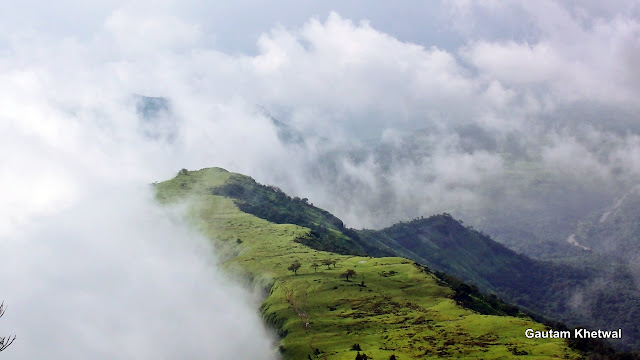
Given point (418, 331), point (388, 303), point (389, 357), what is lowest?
point (389, 357)

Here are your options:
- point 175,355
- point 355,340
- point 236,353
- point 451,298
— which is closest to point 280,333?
point 236,353

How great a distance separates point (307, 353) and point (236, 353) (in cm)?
4224

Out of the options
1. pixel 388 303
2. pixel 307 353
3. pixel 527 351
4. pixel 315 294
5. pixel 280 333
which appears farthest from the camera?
pixel 315 294

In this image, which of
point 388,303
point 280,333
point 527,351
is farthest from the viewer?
point 388,303

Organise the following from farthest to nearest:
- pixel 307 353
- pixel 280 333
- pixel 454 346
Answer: pixel 280 333 → pixel 307 353 → pixel 454 346

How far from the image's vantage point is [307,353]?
146 meters

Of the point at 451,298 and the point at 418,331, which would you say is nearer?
the point at 418,331

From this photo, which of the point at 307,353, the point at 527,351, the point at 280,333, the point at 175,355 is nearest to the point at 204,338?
the point at 175,355

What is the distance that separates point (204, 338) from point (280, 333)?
40482mm

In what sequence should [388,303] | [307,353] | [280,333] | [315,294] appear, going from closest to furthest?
[307,353] → [280,333] → [388,303] → [315,294]

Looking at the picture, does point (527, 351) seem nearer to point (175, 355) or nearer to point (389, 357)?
point (389, 357)

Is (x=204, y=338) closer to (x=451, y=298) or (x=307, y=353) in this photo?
(x=307, y=353)

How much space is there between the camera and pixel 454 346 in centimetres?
13112

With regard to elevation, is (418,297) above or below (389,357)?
above
